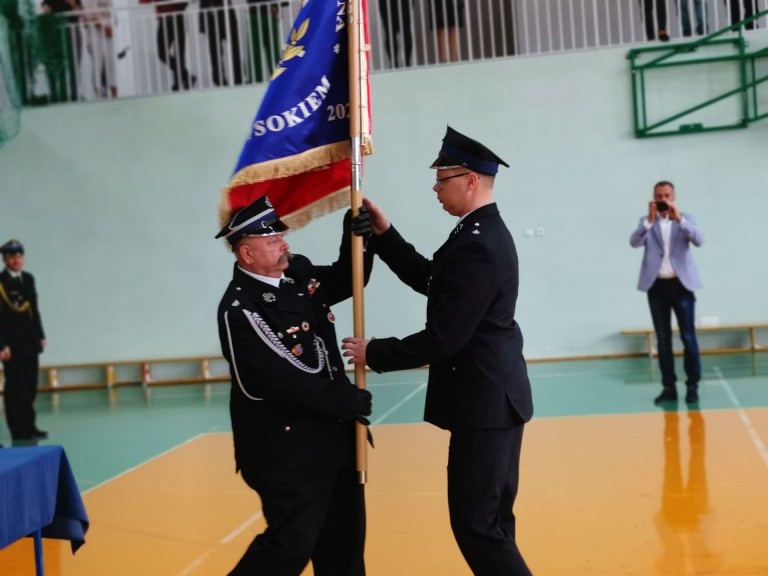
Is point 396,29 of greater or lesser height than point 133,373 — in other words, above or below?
above

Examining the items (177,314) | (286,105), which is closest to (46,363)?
(177,314)

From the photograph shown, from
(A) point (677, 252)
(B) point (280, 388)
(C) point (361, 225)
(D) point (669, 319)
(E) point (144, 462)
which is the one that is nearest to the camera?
(B) point (280, 388)

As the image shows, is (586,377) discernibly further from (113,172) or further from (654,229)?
(113,172)

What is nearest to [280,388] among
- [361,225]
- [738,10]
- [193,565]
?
[361,225]

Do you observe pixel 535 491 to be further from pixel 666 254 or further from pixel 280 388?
pixel 666 254

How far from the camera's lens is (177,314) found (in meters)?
11.6

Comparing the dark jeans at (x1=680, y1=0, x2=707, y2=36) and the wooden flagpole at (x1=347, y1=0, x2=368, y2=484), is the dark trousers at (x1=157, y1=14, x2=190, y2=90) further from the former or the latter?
the wooden flagpole at (x1=347, y1=0, x2=368, y2=484)

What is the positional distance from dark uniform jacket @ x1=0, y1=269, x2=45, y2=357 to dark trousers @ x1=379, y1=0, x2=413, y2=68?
5.26m

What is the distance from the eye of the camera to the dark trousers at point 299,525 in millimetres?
2828

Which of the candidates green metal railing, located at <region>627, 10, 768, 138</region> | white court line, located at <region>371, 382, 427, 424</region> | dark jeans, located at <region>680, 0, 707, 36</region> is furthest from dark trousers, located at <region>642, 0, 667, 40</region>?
white court line, located at <region>371, 382, 427, 424</region>

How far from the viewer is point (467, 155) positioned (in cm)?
294

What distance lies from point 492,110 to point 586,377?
133 inches

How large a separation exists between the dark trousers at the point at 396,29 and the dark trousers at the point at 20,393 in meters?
5.60

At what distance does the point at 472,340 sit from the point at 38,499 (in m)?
1.59
